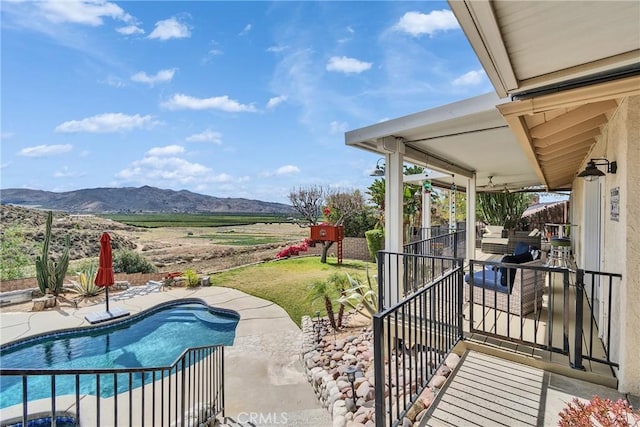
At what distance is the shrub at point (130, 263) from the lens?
569 inches

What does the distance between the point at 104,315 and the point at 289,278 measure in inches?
231

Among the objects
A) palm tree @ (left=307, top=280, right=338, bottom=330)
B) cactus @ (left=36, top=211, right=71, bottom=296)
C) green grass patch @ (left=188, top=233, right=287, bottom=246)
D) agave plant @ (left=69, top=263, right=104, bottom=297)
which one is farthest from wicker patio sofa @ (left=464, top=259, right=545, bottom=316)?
green grass patch @ (left=188, top=233, right=287, bottom=246)

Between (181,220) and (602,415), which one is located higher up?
(181,220)

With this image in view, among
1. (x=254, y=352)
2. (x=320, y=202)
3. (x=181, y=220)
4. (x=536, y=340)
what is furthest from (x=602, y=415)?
(x=181, y=220)

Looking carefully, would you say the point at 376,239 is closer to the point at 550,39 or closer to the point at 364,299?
the point at 364,299

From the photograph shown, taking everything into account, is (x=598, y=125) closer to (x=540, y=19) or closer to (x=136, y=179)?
(x=540, y=19)

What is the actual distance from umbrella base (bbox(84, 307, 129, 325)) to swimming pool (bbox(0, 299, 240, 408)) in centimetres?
18

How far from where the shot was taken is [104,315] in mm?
8500

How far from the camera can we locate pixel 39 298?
32.4 feet

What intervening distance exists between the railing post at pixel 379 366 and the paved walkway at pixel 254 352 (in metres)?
2.35

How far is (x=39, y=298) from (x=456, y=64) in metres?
13.7

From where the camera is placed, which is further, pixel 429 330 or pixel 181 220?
pixel 181 220

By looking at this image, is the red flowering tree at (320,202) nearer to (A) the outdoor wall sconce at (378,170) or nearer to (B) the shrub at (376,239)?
(B) the shrub at (376,239)

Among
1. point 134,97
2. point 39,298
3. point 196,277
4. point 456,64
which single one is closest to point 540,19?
point 456,64
